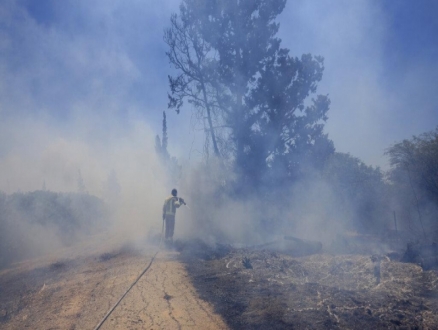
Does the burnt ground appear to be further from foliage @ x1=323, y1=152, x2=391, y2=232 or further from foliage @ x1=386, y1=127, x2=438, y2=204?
foliage @ x1=323, y1=152, x2=391, y2=232

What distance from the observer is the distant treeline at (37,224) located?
56.1 feet

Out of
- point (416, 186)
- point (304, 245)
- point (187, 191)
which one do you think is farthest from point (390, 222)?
point (187, 191)

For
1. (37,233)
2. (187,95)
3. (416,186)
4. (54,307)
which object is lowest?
(54,307)

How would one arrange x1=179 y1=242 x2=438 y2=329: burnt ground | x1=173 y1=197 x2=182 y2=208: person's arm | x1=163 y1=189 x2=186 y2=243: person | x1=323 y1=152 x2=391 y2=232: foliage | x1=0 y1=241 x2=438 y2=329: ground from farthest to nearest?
x1=323 y1=152 x2=391 y2=232: foliage → x1=173 y1=197 x2=182 y2=208: person's arm → x1=163 y1=189 x2=186 y2=243: person → x1=0 y1=241 x2=438 y2=329: ground → x1=179 y1=242 x2=438 y2=329: burnt ground

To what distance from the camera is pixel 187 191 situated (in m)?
25.6

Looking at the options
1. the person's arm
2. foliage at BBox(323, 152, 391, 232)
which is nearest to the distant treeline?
the person's arm

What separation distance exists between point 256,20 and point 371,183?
1499cm

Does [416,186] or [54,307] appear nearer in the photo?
[54,307]

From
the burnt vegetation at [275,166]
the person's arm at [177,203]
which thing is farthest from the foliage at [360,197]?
the person's arm at [177,203]

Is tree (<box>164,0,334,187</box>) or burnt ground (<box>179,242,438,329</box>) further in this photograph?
tree (<box>164,0,334,187</box>)

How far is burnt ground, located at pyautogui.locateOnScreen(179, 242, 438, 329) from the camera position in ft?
19.5

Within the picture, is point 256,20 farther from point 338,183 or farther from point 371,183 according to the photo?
point 371,183

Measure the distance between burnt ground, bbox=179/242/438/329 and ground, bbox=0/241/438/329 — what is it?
0.8 inches

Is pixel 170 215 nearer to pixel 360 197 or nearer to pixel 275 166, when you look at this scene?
pixel 275 166
